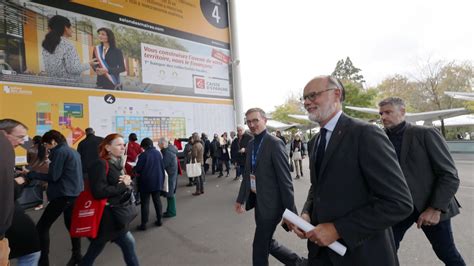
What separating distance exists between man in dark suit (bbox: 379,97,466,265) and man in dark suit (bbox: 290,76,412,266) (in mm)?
1061

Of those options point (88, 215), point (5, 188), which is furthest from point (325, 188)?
point (88, 215)

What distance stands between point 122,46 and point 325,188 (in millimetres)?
11330

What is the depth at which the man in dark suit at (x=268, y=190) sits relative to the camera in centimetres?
274

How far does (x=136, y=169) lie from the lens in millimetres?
5379

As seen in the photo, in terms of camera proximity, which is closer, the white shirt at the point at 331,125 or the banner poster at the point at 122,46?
the white shirt at the point at 331,125

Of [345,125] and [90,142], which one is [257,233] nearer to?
[345,125]

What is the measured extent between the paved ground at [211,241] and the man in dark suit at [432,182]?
3.79 feet

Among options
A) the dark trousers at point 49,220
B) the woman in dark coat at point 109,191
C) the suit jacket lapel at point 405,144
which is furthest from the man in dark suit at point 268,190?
the dark trousers at point 49,220

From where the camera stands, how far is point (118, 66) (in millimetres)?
10656

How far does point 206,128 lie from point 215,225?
8.68 m

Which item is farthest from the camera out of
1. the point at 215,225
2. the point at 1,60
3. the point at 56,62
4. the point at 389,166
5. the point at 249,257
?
Answer: the point at 56,62

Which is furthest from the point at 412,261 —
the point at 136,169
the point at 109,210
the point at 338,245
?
the point at 136,169

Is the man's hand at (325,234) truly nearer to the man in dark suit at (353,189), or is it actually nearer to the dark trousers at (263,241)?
the man in dark suit at (353,189)

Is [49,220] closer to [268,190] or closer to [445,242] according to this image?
[268,190]
